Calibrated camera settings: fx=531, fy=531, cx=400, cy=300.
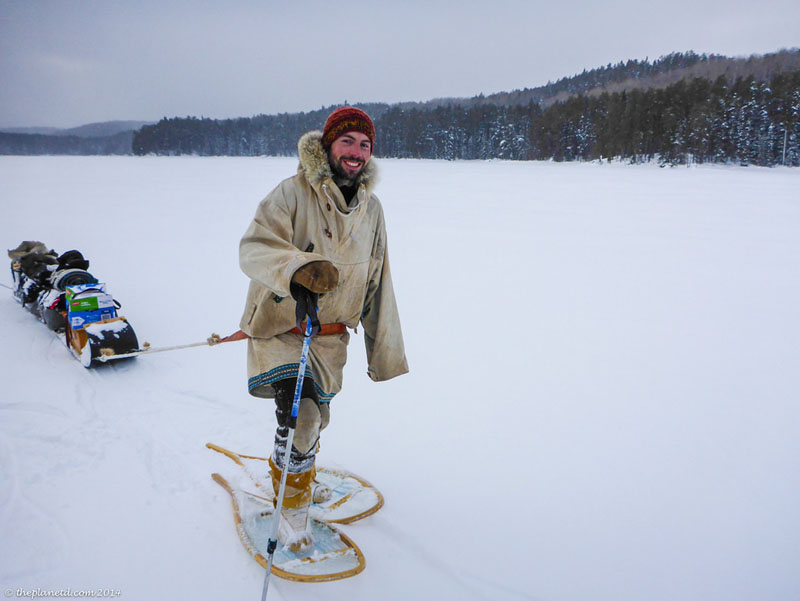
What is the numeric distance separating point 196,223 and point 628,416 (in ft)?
37.5

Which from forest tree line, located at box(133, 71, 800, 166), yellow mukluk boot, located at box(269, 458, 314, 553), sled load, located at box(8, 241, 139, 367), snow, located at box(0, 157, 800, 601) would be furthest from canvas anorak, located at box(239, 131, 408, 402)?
forest tree line, located at box(133, 71, 800, 166)

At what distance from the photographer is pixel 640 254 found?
349 inches

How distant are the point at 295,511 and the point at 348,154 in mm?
1766

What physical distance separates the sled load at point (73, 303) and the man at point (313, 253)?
289 centimetres

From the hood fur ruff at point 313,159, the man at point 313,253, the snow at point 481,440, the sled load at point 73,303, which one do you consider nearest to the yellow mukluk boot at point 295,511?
the man at point 313,253

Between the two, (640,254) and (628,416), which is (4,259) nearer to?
(628,416)

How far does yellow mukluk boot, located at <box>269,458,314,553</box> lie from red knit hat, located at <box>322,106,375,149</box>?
1633mm

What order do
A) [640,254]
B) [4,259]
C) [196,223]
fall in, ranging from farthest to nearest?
1. [196,223]
2. [4,259]
3. [640,254]

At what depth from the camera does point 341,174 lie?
8.24 feet

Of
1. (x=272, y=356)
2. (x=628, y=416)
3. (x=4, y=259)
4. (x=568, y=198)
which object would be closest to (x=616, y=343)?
(x=628, y=416)

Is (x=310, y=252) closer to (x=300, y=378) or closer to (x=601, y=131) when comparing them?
(x=300, y=378)

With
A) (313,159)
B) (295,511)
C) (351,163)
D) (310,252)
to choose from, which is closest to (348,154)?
(351,163)

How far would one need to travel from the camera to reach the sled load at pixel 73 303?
15.9 feet

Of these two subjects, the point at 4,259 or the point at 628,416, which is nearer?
the point at 628,416
